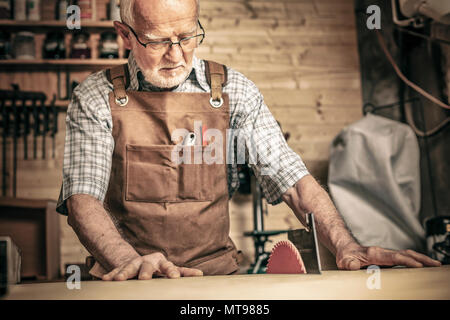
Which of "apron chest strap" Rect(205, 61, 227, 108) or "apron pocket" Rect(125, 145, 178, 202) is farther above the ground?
"apron chest strap" Rect(205, 61, 227, 108)

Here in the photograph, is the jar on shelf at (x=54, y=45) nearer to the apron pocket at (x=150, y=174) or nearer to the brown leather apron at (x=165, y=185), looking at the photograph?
the brown leather apron at (x=165, y=185)

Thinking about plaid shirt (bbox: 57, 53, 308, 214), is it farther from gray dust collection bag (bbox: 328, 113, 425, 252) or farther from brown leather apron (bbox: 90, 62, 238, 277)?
gray dust collection bag (bbox: 328, 113, 425, 252)

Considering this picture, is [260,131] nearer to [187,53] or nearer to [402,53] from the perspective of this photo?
[187,53]

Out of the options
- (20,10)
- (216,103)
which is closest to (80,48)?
(20,10)

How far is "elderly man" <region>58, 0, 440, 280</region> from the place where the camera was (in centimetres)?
120

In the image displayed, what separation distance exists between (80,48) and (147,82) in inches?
57.1

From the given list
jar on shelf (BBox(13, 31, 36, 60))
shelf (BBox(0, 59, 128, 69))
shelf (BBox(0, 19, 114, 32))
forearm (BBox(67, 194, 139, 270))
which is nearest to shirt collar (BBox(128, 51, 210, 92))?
forearm (BBox(67, 194, 139, 270))

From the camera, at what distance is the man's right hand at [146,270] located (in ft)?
2.72

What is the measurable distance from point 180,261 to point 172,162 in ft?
0.85

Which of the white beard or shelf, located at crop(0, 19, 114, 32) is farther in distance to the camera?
shelf, located at crop(0, 19, 114, 32)

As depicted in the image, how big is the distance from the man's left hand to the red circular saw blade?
5.6 inches

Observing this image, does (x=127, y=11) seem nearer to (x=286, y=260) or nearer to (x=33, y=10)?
(x=286, y=260)

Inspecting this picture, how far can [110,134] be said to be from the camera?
1.25m
